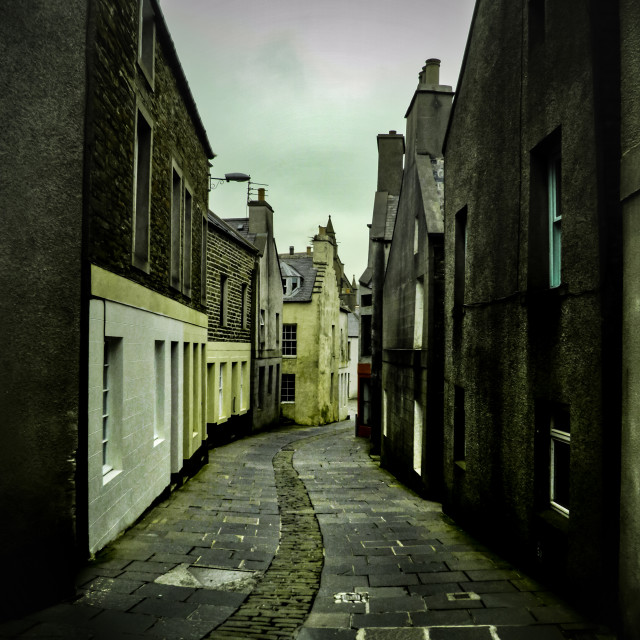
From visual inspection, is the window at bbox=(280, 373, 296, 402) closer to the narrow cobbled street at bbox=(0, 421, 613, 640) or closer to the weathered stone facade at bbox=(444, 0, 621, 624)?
the narrow cobbled street at bbox=(0, 421, 613, 640)

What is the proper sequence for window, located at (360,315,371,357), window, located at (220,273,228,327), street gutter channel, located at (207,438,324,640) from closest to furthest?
street gutter channel, located at (207,438,324,640) < window, located at (220,273,228,327) < window, located at (360,315,371,357)

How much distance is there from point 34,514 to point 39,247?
8.07 ft

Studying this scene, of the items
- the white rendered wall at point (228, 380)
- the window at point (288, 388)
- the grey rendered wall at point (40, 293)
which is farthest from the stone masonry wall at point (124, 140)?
the window at point (288, 388)

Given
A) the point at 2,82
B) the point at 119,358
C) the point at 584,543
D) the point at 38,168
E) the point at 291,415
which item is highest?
the point at 2,82

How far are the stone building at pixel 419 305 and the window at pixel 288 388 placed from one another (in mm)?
16466

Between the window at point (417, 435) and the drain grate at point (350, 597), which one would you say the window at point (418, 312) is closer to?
the window at point (417, 435)

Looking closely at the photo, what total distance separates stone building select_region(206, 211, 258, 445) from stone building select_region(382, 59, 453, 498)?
549 centimetres

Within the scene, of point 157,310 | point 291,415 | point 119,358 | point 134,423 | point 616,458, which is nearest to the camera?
point 616,458

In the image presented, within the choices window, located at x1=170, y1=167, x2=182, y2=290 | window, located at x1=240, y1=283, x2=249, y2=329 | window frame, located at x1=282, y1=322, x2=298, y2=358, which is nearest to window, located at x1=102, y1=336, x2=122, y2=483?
window, located at x1=170, y1=167, x2=182, y2=290

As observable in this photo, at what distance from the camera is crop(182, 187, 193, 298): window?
513 inches

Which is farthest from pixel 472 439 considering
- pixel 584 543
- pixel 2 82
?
pixel 2 82

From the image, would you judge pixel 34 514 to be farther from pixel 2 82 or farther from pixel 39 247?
pixel 2 82

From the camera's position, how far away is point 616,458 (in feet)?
17.5

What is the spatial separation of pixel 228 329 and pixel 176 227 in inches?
393
